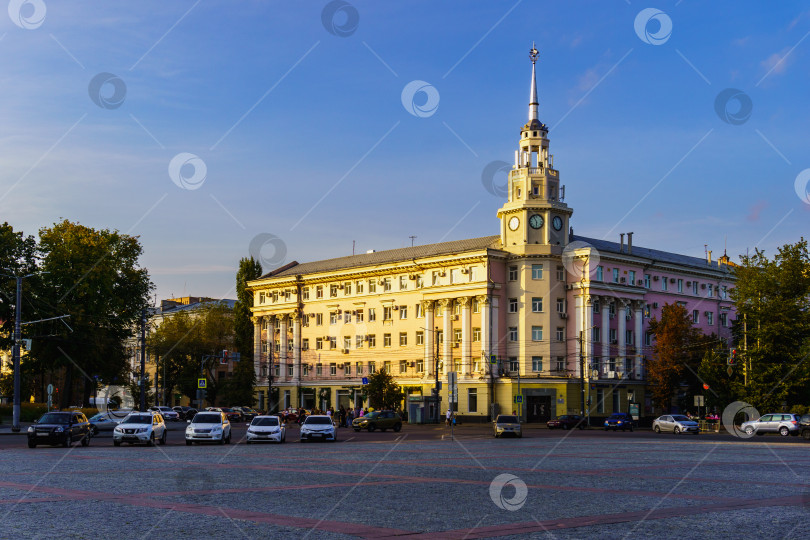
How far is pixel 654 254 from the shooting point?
102062 mm

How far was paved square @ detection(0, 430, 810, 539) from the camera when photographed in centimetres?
1244

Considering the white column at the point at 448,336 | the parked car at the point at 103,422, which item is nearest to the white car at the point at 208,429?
the parked car at the point at 103,422

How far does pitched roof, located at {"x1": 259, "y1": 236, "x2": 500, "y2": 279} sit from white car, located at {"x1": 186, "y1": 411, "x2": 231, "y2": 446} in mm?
49930

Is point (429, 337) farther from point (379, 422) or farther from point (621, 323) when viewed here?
point (379, 422)

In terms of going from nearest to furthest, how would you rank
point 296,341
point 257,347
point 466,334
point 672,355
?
point 672,355 < point 466,334 < point 296,341 < point 257,347

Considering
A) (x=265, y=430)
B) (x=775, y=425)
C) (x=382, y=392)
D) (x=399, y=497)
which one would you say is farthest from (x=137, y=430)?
(x=382, y=392)

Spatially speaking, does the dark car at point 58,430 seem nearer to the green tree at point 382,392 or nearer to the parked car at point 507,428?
the parked car at point 507,428

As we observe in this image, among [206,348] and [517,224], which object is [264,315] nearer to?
[206,348]

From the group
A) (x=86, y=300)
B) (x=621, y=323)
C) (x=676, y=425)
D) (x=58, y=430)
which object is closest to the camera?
(x=58, y=430)

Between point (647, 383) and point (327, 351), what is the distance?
34962mm

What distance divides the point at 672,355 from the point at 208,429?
55.4m

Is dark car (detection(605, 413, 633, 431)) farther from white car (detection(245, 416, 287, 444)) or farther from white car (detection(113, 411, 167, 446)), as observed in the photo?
white car (detection(113, 411, 167, 446))

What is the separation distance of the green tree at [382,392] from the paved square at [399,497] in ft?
194

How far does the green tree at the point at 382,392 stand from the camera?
87812 mm
